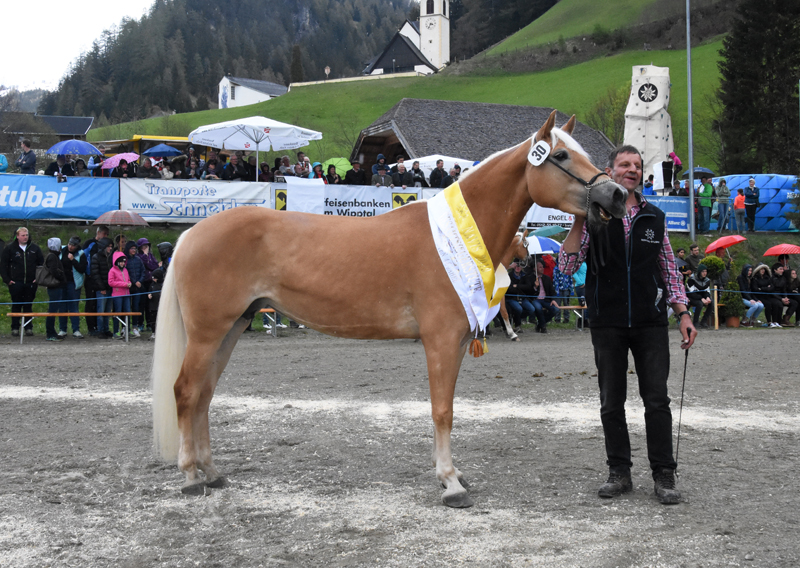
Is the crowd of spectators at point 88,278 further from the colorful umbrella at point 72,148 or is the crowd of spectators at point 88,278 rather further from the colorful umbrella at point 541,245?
the colorful umbrella at point 541,245

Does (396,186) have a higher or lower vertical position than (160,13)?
lower

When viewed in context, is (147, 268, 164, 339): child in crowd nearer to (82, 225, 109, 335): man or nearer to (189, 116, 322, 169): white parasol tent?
(82, 225, 109, 335): man

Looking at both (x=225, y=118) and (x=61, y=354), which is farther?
(x=225, y=118)

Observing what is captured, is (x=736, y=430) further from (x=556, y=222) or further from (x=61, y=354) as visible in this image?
(x=556, y=222)

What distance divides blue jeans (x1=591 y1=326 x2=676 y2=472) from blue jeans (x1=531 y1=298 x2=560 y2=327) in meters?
12.1

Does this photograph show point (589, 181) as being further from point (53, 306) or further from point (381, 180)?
point (381, 180)

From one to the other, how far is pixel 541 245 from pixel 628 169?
12897mm

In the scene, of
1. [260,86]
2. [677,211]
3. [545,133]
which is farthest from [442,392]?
[260,86]

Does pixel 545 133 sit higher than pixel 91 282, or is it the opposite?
pixel 545 133

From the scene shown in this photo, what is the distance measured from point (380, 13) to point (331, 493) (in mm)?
186805

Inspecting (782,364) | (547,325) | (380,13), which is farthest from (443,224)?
(380,13)

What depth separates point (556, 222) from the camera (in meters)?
22.6

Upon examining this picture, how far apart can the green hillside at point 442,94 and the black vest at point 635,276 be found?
2237 inches

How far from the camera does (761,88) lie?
4772 centimetres
